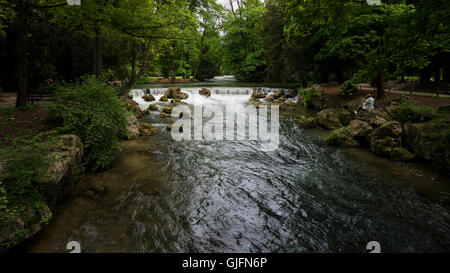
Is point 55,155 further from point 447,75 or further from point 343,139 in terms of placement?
point 447,75

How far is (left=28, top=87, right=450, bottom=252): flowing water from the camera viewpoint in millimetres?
4223

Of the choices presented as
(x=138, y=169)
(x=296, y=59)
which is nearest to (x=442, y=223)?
(x=138, y=169)

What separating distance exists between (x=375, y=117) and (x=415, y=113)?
1433mm

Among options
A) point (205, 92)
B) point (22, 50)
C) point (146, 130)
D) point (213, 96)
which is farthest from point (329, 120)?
point (205, 92)

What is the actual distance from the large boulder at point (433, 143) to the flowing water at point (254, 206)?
0.41m

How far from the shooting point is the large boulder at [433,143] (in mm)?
6766

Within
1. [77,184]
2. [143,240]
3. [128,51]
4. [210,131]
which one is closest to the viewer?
[143,240]

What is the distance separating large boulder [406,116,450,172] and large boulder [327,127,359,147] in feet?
6.33

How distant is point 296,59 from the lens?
22.8 meters

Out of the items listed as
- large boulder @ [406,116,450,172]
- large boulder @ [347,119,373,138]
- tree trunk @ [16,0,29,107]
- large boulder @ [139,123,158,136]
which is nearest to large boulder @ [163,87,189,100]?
large boulder @ [139,123,158,136]

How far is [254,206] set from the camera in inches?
215
